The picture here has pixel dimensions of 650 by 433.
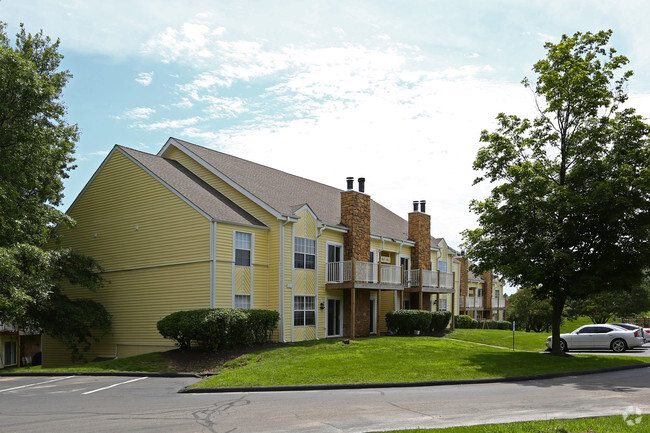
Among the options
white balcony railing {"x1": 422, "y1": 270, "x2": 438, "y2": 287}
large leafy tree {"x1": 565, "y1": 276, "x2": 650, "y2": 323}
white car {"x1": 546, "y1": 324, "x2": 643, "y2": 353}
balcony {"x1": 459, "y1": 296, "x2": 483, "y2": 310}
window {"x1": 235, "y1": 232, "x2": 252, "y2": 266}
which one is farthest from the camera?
balcony {"x1": 459, "y1": 296, "x2": 483, "y2": 310}

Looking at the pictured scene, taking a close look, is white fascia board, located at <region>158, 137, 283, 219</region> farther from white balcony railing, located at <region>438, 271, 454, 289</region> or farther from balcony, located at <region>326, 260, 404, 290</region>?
white balcony railing, located at <region>438, 271, 454, 289</region>

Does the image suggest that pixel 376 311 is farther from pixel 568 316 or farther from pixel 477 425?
pixel 568 316

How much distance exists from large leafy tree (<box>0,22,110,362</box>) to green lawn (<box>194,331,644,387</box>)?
8.88 metres

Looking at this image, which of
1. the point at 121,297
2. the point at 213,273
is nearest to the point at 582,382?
Result: the point at 213,273

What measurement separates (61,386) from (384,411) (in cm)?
988

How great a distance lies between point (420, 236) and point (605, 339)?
12331 mm

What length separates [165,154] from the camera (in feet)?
98.7

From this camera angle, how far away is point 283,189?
30.5 meters

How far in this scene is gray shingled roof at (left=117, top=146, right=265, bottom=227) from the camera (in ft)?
79.9

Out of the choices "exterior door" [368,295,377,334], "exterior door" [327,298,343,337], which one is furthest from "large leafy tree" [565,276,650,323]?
"exterior door" [327,298,343,337]

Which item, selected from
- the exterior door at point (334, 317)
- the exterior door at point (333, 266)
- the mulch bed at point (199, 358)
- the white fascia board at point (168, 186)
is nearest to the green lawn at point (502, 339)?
the exterior door at point (334, 317)

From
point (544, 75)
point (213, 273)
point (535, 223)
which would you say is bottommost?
point (213, 273)

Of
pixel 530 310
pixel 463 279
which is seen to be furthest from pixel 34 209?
pixel 530 310

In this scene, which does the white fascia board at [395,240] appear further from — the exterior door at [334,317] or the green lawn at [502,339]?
the green lawn at [502,339]
